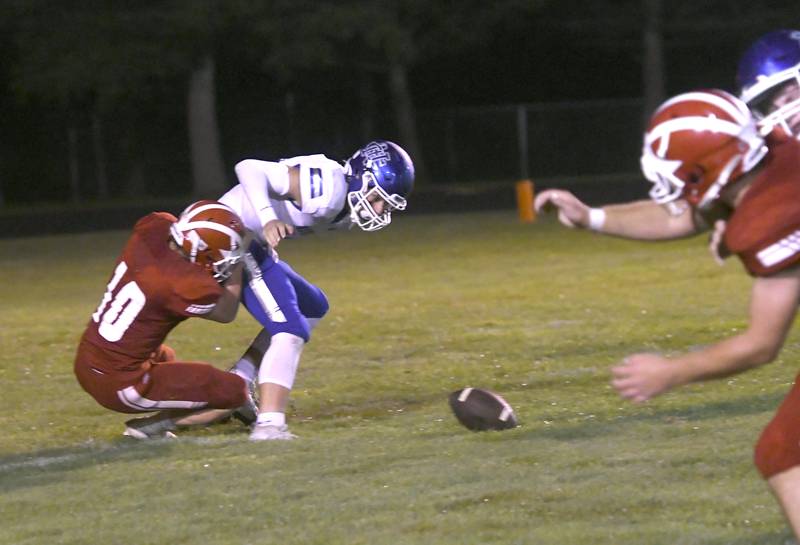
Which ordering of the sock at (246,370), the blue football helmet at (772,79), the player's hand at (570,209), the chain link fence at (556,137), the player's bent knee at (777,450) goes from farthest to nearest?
the chain link fence at (556,137), the sock at (246,370), the player's hand at (570,209), the blue football helmet at (772,79), the player's bent knee at (777,450)

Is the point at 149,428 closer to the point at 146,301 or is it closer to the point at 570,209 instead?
the point at 146,301

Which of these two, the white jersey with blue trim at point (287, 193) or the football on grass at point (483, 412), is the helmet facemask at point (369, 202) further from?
the football on grass at point (483, 412)

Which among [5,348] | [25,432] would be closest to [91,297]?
[5,348]

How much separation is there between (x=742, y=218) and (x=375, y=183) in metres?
2.98

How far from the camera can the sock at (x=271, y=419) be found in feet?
20.4

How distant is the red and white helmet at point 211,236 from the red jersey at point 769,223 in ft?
9.23

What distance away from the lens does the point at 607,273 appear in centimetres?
1235

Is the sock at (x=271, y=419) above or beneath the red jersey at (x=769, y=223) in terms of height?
beneath

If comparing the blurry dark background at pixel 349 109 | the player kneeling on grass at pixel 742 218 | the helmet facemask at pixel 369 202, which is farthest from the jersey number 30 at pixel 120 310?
the blurry dark background at pixel 349 109

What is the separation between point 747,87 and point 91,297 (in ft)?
29.3

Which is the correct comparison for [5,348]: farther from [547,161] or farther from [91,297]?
[547,161]

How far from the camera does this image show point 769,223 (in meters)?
3.63

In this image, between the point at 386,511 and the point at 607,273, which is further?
the point at 607,273

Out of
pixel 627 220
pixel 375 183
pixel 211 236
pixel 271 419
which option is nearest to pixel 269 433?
pixel 271 419
